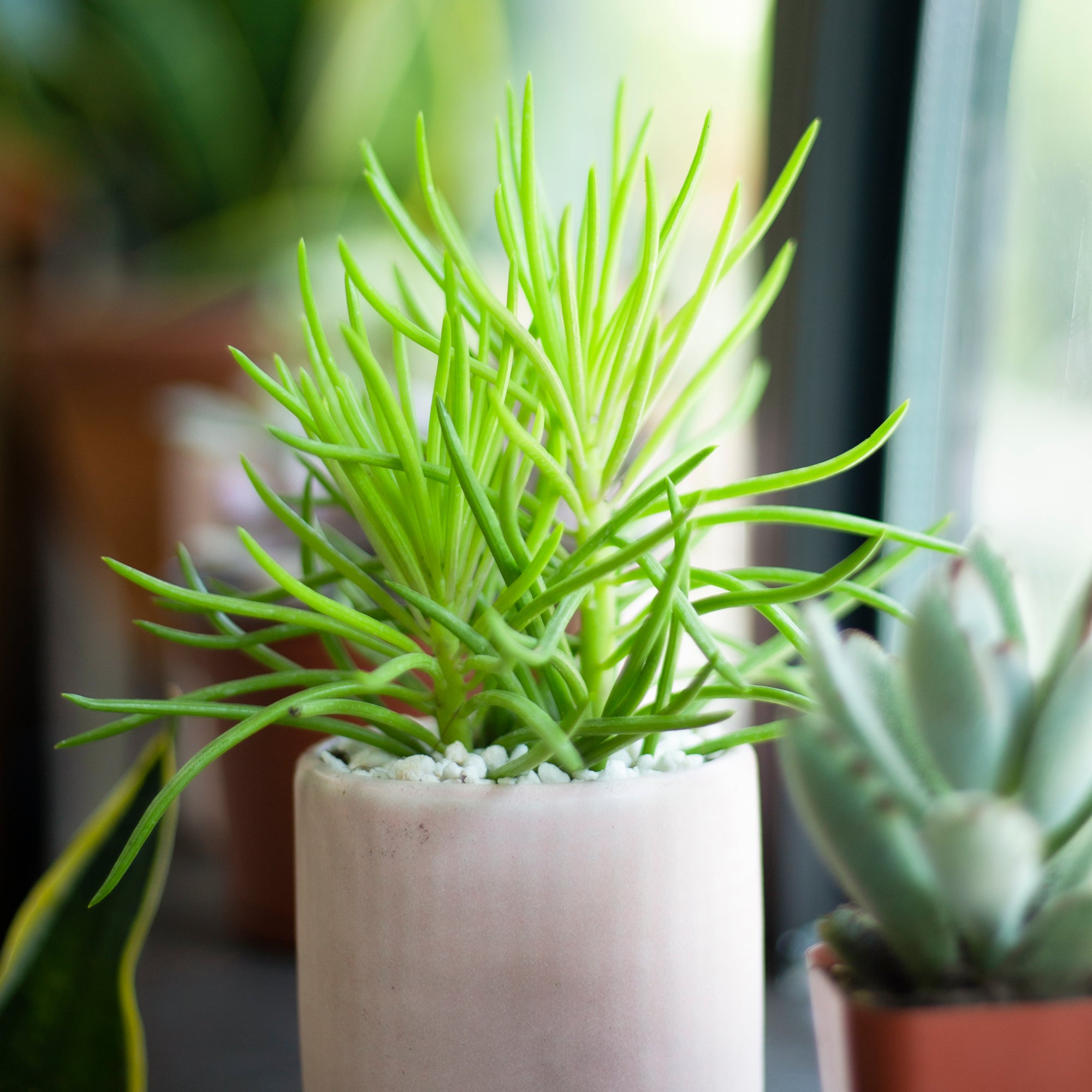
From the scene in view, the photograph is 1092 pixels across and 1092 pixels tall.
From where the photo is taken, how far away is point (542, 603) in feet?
0.71

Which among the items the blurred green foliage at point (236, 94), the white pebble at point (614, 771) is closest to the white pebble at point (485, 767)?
the white pebble at point (614, 771)

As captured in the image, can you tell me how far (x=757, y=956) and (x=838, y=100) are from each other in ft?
1.26

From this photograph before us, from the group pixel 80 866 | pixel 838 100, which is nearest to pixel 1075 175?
pixel 838 100

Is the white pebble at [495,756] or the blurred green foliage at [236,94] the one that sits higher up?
the blurred green foliage at [236,94]

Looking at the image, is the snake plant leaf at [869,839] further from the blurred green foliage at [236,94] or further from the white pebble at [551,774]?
the blurred green foliage at [236,94]

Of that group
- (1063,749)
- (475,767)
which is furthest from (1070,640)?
Answer: (475,767)

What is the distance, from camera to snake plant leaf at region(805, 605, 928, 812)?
15cm

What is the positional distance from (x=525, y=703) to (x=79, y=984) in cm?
16

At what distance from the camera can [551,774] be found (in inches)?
9.3

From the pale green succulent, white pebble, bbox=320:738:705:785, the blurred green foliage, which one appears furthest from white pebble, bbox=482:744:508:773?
the blurred green foliage

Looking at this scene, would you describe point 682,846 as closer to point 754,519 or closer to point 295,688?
point 754,519

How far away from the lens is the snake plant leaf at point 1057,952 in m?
0.15

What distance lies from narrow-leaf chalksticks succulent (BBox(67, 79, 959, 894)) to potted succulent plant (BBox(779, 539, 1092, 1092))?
5cm

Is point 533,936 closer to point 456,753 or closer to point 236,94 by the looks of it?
point 456,753
